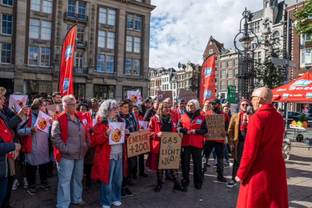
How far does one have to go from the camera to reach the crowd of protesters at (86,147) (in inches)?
199

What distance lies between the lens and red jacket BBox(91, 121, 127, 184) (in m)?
5.31

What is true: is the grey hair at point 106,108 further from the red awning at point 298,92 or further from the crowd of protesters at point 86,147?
the red awning at point 298,92

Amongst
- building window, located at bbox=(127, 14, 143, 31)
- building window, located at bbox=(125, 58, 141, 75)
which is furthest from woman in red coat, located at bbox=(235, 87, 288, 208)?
building window, located at bbox=(127, 14, 143, 31)

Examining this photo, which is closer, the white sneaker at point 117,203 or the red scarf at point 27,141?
the white sneaker at point 117,203

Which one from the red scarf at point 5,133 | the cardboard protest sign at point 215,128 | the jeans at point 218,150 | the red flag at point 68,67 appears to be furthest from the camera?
the red flag at point 68,67

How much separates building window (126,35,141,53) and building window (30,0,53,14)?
12279mm

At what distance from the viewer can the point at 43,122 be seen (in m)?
6.22

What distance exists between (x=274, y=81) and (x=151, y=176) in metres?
20.1

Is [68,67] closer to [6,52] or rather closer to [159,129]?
[159,129]

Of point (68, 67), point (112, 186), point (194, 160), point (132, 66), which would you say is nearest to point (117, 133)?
point (112, 186)

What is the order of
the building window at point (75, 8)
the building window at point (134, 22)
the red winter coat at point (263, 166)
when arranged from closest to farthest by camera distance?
1. the red winter coat at point (263, 166)
2. the building window at point (75, 8)
3. the building window at point (134, 22)

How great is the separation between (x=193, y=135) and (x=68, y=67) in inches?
179

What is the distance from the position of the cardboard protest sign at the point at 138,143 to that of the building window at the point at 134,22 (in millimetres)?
43334

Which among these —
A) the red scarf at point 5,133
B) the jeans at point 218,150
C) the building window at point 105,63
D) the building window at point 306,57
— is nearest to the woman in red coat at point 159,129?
the jeans at point 218,150
